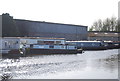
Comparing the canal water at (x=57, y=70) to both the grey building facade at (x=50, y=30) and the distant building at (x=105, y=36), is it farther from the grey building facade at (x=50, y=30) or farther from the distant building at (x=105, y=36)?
the distant building at (x=105, y=36)

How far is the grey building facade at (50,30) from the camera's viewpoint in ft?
223

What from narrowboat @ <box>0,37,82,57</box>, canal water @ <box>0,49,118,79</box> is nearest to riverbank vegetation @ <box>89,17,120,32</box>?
narrowboat @ <box>0,37,82,57</box>

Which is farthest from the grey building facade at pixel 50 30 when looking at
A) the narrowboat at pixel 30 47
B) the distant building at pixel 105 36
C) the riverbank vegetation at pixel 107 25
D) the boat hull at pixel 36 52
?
the riverbank vegetation at pixel 107 25

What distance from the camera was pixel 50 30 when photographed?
7275 cm

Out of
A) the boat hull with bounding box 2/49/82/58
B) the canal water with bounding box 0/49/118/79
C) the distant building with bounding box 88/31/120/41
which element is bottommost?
the canal water with bounding box 0/49/118/79

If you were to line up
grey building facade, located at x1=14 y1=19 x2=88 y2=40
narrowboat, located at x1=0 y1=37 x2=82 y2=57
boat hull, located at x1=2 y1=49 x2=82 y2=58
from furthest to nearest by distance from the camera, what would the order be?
1. grey building facade, located at x1=14 y1=19 x2=88 y2=40
2. narrowboat, located at x1=0 y1=37 x2=82 y2=57
3. boat hull, located at x1=2 y1=49 x2=82 y2=58

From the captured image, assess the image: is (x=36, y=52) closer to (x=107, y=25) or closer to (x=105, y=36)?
(x=105, y=36)

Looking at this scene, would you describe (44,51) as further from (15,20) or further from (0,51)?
(15,20)

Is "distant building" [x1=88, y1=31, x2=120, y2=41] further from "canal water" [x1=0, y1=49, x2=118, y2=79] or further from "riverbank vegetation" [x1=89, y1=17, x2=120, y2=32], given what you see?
"canal water" [x1=0, y1=49, x2=118, y2=79]

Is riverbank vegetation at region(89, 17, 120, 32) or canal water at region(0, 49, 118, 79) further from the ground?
riverbank vegetation at region(89, 17, 120, 32)

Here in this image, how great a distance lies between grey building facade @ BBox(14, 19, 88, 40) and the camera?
6794 cm

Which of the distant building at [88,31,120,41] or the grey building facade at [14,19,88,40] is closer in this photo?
the grey building facade at [14,19,88,40]

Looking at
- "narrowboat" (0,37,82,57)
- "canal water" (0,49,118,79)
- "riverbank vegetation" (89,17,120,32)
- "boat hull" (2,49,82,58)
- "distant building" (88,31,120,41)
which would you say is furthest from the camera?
"riverbank vegetation" (89,17,120,32)

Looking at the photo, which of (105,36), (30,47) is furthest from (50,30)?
(105,36)
